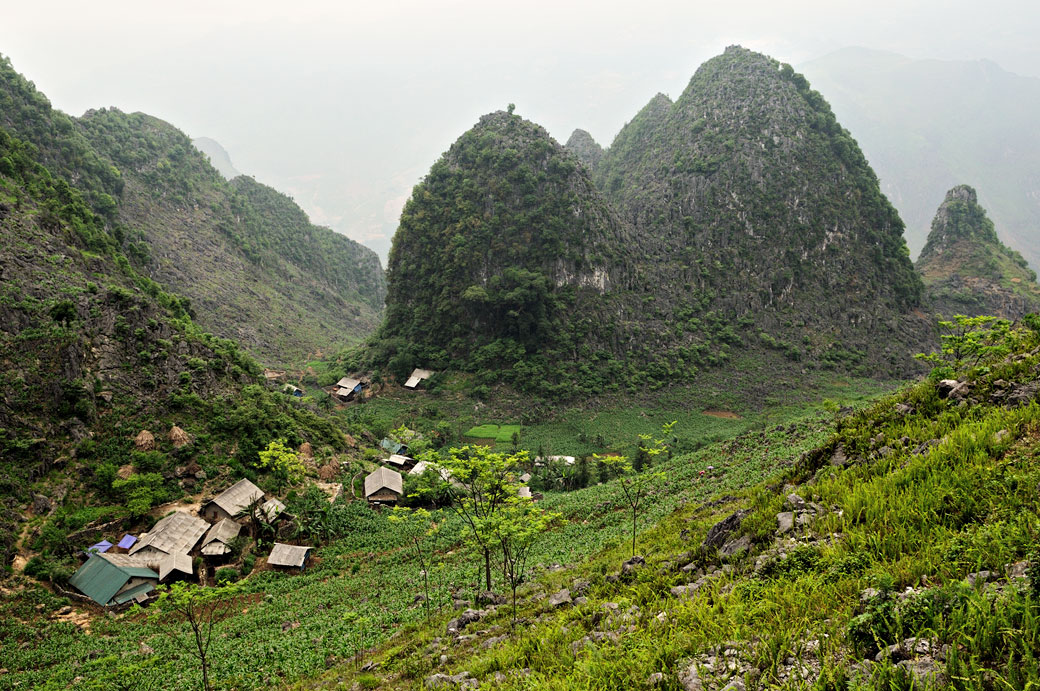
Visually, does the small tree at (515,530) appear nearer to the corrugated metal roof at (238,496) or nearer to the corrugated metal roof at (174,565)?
the corrugated metal roof at (174,565)

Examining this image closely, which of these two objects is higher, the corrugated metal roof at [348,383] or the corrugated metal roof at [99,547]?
the corrugated metal roof at [348,383]

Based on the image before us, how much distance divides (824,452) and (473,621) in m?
8.83

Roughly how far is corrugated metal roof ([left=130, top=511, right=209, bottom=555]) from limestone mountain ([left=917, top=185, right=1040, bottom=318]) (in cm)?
11164

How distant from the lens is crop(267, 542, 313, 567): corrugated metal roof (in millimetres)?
23359

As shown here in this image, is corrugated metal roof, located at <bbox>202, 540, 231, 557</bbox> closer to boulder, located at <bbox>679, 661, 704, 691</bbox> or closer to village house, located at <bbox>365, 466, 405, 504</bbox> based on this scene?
village house, located at <bbox>365, 466, 405, 504</bbox>

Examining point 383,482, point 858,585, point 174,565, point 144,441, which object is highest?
point 858,585

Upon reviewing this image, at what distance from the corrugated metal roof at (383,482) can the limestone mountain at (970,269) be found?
329ft

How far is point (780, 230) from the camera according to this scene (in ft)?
274

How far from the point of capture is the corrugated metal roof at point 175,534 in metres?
21.9

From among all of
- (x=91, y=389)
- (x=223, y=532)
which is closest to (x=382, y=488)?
(x=223, y=532)

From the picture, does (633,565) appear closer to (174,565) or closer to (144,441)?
(174,565)

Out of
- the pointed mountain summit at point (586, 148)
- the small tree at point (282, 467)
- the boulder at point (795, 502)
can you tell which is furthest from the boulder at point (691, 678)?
the pointed mountain summit at point (586, 148)

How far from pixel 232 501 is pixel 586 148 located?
132 m

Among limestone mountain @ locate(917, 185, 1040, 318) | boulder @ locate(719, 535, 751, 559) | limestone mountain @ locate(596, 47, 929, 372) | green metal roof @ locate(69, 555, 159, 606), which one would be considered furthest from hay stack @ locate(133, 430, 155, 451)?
limestone mountain @ locate(917, 185, 1040, 318)
